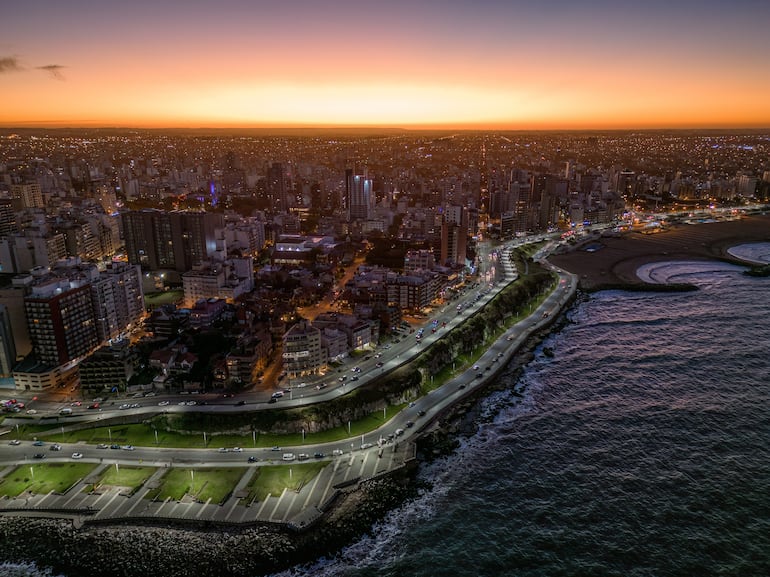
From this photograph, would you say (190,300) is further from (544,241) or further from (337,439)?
(544,241)

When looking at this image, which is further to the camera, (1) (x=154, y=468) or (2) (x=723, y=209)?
(2) (x=723, y=209)

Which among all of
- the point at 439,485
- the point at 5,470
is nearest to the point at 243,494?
the point at 439,485

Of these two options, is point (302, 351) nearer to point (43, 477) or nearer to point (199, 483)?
point (199, 483)

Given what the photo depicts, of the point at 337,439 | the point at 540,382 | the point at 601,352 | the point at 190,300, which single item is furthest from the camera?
the point at 190,300

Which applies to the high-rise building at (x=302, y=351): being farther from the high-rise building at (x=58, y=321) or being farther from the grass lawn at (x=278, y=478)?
the high-rise building at (x=58, y=321)

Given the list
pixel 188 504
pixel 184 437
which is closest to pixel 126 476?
pixel 184 437

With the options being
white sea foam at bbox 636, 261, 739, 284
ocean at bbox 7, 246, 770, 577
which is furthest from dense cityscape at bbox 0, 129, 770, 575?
white sea foam at bbox 636, 261, 739, 284

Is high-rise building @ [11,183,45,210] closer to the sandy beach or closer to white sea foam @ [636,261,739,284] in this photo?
the sandy beach
